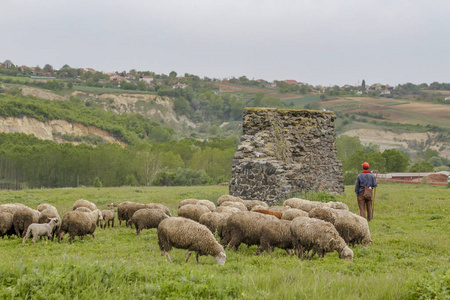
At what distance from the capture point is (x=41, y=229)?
11.9 metres

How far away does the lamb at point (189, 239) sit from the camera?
368 inches

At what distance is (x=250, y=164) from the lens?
61.9 ft

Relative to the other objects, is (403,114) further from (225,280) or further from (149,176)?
(225,280)

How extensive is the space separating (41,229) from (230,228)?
520 cm

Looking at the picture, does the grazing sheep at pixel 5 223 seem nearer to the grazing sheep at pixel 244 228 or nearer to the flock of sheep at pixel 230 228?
the flock of sheep at pixel 230 228

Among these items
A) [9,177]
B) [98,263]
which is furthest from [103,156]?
[98,263]

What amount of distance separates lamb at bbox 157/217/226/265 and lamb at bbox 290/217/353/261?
1762 mm

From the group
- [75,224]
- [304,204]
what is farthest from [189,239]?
[304,204]

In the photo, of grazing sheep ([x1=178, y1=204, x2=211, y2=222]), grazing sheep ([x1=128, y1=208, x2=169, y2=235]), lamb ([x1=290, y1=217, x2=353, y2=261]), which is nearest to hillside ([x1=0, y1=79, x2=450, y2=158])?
grazing sheep ([x1=128, y1=208, x2=169, y2=235])

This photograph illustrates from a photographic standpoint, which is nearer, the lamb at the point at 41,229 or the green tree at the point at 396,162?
the lamb at the point at 41,229

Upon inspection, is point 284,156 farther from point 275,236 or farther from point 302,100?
point 302,100

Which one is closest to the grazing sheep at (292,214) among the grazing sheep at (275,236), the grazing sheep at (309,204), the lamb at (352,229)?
the lamb at (352,229)

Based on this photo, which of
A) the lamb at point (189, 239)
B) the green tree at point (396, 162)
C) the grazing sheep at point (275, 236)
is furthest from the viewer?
the green tree at point (396, 162)

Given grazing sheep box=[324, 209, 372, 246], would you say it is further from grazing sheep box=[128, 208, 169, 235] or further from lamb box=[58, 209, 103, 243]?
lamb box=[58, 209, 103, 243]
